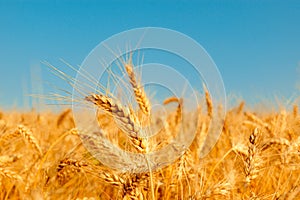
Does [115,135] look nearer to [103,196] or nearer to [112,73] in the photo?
[103,196]

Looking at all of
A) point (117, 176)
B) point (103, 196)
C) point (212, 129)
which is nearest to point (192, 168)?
point (103, 196)

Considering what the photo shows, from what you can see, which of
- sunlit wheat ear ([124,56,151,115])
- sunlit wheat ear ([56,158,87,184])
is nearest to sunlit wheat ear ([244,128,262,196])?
sunlit wheat ear ([124,56,151,115])

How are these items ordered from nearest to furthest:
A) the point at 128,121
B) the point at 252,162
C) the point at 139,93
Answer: the point at 128,121 → the point at 139,93 → the point at 252,162

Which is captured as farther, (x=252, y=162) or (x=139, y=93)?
(x=252, y=162)

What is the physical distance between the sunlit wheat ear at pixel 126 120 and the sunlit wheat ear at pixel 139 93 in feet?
0.38

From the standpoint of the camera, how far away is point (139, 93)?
1.42 m

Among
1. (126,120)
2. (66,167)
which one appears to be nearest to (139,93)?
(126,120)

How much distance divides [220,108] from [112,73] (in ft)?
7.04

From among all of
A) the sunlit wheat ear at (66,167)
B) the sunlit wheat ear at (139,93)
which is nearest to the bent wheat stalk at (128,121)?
the sunlit wheat ear at (139,93)

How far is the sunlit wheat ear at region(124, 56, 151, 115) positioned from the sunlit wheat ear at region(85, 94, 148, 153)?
115mm

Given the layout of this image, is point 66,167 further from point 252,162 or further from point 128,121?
point 252,162

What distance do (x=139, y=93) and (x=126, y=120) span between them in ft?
0.65

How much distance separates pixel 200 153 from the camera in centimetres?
241

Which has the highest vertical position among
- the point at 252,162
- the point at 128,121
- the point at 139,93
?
the point at 139,93
